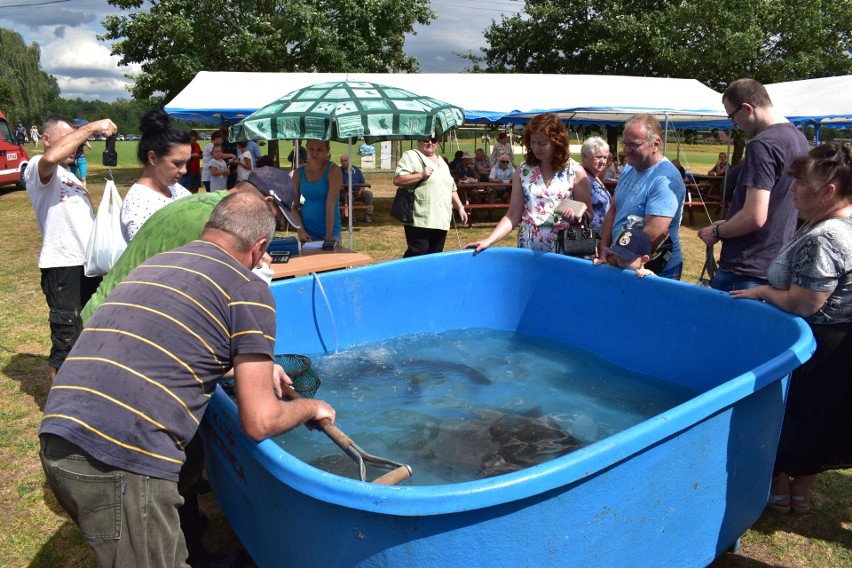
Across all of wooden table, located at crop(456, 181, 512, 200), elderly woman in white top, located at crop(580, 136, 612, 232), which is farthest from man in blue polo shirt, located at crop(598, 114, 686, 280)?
wooden table, located at crop(456, 181, 512, 200)

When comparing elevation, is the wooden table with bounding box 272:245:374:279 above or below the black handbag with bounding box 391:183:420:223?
below

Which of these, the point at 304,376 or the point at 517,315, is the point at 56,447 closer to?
the point at 304,376

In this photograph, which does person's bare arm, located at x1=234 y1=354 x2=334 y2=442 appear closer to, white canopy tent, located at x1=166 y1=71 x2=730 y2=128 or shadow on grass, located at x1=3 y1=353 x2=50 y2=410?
shadow on grass, located at x1=3 y1=353 x2=50 y2=410

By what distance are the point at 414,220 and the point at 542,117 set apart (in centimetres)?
151

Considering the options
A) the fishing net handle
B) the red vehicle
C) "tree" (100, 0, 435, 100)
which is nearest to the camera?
the fishing net handle

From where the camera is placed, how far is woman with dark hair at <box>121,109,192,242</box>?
108 inches

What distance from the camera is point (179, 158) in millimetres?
2824

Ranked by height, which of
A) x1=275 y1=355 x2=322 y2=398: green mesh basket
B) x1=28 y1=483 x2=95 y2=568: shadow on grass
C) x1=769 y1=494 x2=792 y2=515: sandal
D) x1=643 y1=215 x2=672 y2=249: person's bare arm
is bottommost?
x1=28 y1=483 x2=95 y2=568: shadow on grass

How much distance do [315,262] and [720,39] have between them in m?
18.5

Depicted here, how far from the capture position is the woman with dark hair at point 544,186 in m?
3.85

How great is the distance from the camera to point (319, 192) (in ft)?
15.6

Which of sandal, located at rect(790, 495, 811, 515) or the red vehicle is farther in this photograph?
the red vehicle

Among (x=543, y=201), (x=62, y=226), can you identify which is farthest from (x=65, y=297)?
(x=543, y=201)

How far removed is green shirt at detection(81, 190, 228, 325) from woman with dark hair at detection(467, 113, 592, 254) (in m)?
2.16
